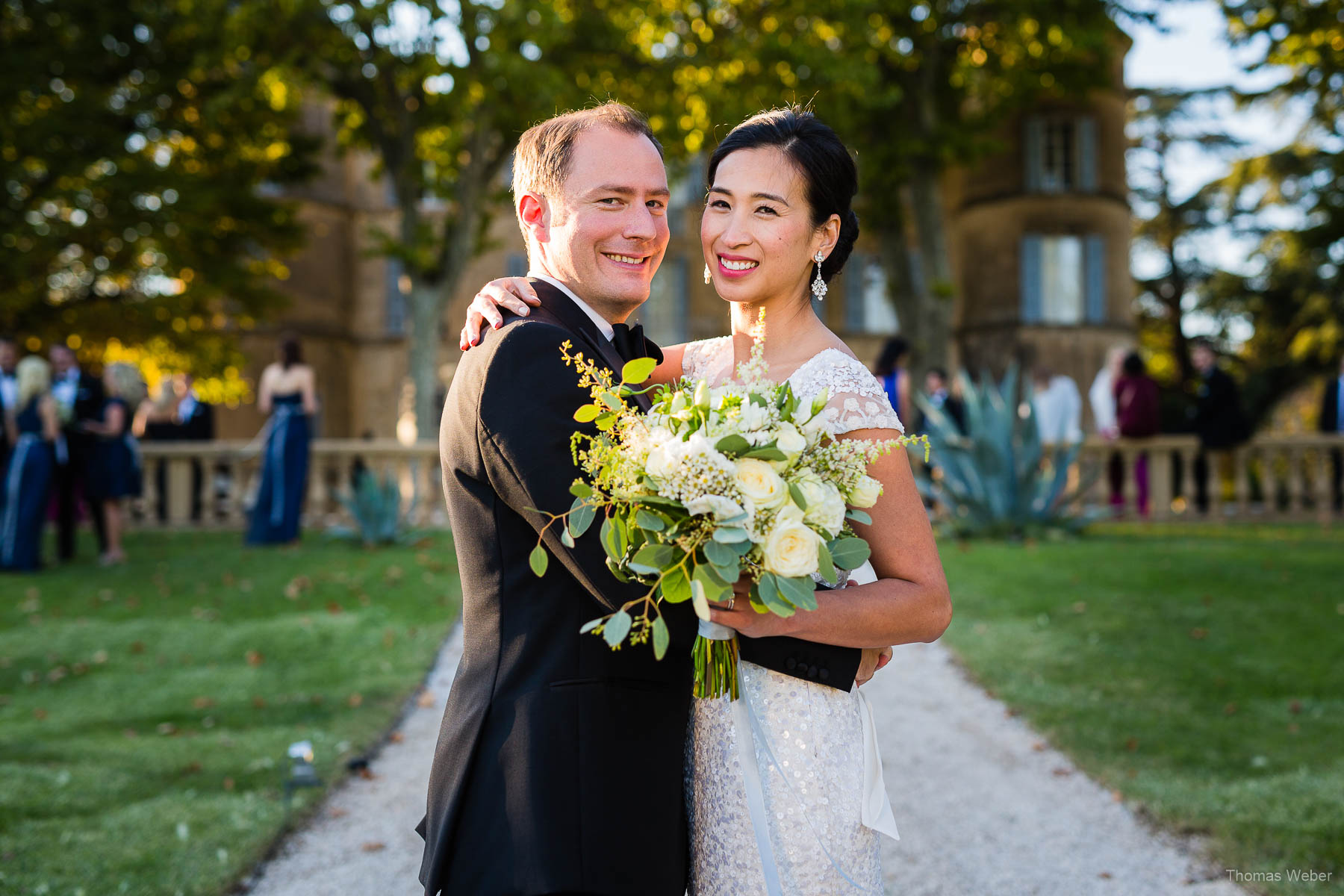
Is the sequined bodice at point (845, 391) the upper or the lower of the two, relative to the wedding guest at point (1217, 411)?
lower

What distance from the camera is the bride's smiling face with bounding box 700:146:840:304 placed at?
246 centimetres

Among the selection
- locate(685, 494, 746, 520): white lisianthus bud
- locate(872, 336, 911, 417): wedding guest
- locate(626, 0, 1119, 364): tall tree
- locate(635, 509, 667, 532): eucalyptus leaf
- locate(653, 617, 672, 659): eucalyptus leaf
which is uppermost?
locate(626, 0, 1119, 364): tall tree

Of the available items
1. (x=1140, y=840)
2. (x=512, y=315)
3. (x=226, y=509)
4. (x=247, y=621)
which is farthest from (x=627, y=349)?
(x=226, y=509)

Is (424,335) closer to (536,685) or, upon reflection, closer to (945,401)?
(945,401)

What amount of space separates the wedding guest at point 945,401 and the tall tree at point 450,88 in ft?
23.5

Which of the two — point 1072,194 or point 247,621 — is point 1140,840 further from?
point 1072,194

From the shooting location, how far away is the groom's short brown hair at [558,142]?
233cm

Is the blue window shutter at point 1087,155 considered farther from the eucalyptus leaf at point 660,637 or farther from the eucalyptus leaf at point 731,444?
the eucalyptus leaf at point 660,637

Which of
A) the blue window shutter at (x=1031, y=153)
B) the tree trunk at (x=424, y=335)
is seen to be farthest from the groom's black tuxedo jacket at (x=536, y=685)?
the blue window shutter at (x=1031, y=153)

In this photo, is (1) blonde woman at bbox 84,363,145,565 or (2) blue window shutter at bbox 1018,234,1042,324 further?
(2) blue window shutter at bbox 1018,234,1042,324

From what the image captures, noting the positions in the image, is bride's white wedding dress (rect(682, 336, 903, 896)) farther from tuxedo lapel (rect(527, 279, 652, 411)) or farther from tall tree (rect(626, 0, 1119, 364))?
tall tree (rect(626, 0, 1119, 364))

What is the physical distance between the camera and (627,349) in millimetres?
2387

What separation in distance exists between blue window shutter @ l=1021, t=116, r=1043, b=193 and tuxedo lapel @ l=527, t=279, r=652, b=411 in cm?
2648

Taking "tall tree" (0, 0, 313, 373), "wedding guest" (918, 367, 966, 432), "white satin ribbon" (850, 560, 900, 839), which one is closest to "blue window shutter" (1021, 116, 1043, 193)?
"wedding guest" (918, 367, 966, 432)
